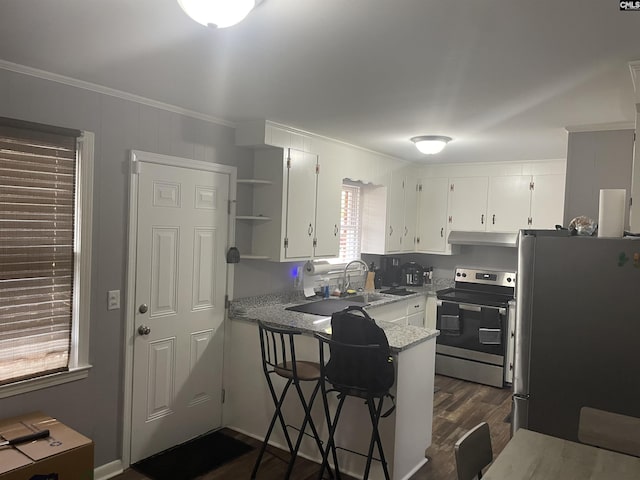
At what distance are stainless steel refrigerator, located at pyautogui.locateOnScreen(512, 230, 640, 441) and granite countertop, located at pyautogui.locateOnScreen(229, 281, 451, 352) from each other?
28.6 inches

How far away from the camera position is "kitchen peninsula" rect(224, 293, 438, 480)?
2.89 m

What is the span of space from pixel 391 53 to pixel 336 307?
7.82ft

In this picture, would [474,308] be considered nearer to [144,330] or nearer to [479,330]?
[479,330]

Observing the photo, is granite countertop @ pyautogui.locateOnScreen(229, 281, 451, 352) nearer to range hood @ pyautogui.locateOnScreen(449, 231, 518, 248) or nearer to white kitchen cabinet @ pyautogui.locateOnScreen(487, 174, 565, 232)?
range hood @ pyautogui.locateOnScreen(449, 231, 518, 248)

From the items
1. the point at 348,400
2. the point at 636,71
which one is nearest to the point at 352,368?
the point at 348,400

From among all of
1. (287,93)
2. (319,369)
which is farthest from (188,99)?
(319,369)

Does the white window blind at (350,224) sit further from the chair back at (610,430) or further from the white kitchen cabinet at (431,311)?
the chair back at (610,430)

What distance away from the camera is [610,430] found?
6.78 ft

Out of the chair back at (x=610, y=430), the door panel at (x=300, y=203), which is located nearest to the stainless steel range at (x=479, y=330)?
the door panel at (x=300, y=203)

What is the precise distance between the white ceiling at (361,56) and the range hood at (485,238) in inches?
77.7

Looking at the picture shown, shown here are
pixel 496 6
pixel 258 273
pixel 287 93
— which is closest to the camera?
pixel 496 6

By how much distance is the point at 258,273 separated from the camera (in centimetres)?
391

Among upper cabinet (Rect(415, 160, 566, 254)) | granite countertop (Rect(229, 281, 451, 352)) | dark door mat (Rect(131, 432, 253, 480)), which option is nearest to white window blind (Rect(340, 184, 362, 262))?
granite countertop (Rect(229, 281, 451, 352))

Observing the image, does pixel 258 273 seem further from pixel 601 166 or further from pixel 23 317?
pixel 601 166
